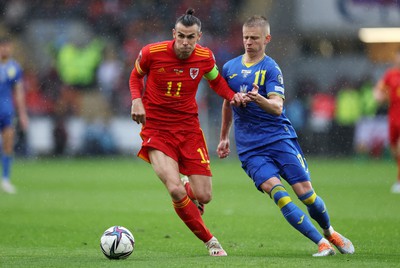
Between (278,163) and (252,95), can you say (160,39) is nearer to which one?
(278,163)

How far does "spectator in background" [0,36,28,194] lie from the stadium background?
7.27 metres

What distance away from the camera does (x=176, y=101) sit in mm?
8828

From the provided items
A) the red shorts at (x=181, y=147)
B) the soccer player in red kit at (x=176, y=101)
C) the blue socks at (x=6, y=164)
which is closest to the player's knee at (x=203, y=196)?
the soccer player in red kit at (x=176, y=101)

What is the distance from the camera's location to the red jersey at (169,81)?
344 inches

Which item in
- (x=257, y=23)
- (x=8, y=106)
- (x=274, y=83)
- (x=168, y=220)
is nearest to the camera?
(x=274, y=83)

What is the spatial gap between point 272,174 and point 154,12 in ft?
63.5

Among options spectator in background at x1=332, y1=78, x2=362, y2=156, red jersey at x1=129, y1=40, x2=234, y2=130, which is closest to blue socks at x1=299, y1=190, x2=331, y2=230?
red jersey at x1=129, y1=40, x2=234, y2=130

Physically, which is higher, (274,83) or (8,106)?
(274,83)

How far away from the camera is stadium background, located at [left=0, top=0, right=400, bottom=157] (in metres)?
24.2

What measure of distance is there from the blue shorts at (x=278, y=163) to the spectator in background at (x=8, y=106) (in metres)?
8.22

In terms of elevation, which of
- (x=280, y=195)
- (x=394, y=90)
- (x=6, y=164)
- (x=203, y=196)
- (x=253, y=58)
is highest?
(x=253, y=58)

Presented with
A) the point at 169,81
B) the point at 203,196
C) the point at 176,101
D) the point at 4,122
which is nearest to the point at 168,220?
the point at 203,196

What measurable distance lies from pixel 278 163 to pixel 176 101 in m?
1.14

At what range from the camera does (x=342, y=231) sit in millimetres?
10750
